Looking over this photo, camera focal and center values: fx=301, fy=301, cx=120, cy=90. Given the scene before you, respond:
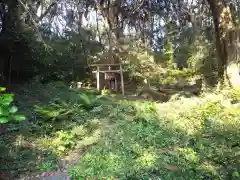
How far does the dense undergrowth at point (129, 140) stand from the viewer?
4656 millimetres

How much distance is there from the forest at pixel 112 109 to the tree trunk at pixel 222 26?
32mm

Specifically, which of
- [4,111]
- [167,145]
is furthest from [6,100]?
[167,145]

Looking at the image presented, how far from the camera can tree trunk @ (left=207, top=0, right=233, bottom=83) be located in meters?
9.91

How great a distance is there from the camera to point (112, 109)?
292 inches

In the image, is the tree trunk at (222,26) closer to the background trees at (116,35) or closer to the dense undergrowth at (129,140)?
the background trees at (116,35)

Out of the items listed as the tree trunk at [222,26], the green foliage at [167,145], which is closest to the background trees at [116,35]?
the tree trunk at [222,26]

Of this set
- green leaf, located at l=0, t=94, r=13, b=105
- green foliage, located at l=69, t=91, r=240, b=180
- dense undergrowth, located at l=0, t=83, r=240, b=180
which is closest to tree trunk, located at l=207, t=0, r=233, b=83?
dense undergrowth, located at l=0, t=83, r=240, b=180

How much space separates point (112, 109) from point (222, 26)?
16.9 feet

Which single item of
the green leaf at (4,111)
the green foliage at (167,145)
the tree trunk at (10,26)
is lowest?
the green foliage at (167,145)

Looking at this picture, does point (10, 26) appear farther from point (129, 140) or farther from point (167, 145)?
point (167, 145)

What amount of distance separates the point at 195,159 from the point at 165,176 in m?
0.73

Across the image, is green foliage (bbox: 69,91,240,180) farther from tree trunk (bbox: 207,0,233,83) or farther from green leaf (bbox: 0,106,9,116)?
tree trunk (bbox: 207,0,233,83)

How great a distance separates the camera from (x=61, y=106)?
23.9 ft

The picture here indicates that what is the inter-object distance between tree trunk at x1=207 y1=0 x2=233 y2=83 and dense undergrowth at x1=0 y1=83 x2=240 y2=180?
2.52m
